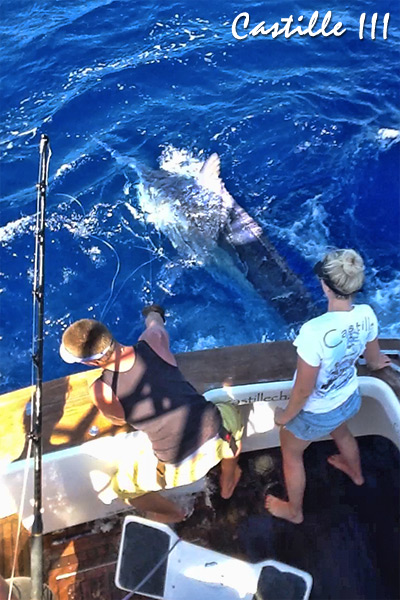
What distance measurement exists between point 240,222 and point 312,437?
14.8 ft

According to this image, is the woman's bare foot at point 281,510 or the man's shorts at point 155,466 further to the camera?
the woman's bare foot at point 281,510

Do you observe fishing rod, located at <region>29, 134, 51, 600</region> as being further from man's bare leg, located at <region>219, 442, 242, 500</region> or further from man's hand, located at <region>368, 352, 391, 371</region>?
man's hand, located at <region>368, 352, 391, 371</region>

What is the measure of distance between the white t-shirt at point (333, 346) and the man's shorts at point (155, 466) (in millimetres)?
544

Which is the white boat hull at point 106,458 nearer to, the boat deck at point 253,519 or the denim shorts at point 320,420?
the boat deck at point 253,519

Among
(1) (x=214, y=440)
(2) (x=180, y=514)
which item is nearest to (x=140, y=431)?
(1) (x=214, y=440)

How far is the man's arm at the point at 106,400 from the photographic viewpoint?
2920mm

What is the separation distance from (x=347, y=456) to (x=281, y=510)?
1.84ft

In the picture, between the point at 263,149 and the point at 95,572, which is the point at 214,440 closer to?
the point at 95,572

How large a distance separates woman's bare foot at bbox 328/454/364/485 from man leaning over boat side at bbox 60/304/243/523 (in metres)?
0.83

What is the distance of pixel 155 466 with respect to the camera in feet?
10.7

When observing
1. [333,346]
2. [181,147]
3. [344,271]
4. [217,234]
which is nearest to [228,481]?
[333,346]

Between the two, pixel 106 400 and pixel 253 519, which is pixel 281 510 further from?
pixel 106 400

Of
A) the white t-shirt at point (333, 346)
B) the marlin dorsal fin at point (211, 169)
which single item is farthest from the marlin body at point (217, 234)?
the white t-shirt at point (333, 346)

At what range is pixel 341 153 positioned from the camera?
845 centimetres
